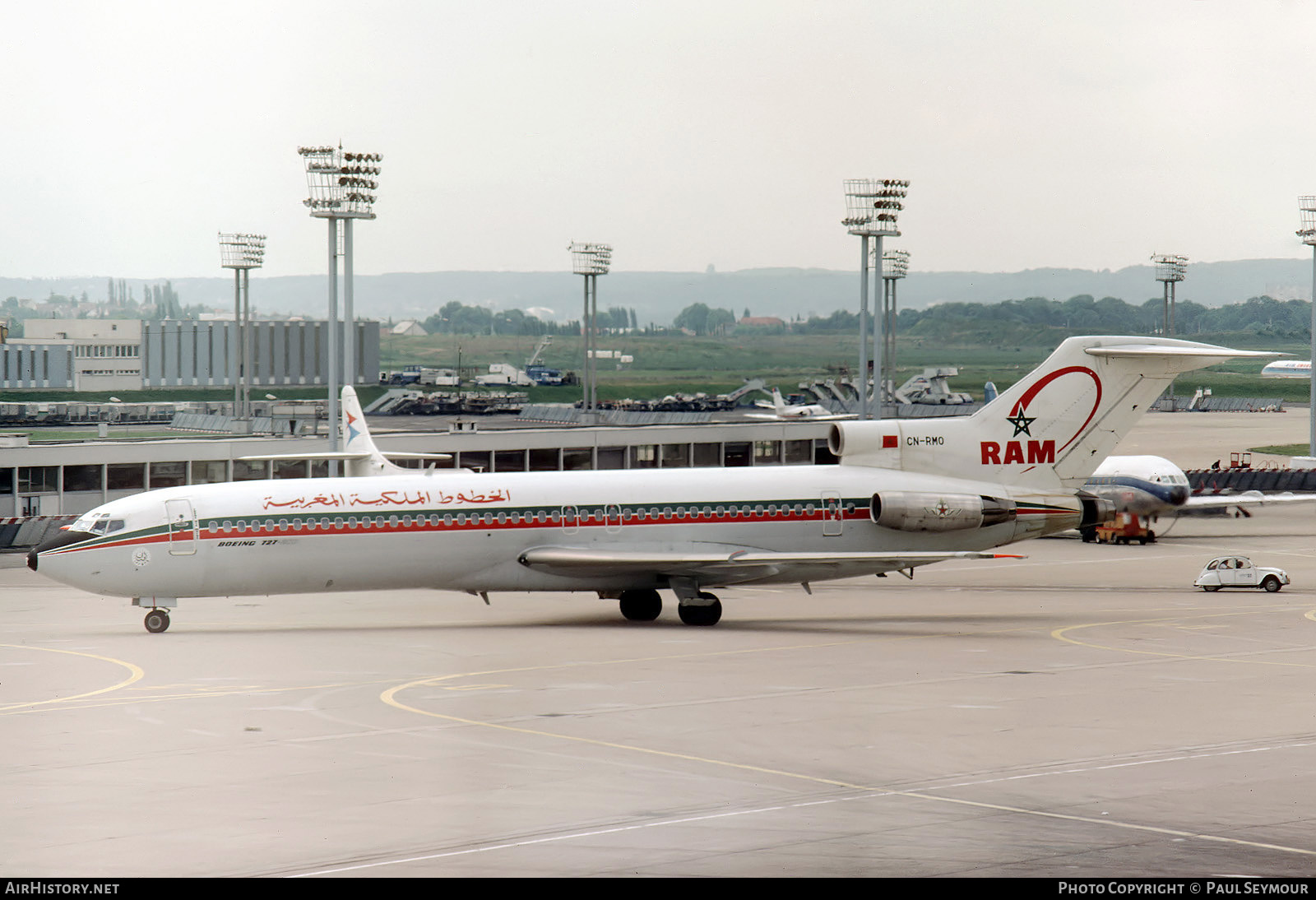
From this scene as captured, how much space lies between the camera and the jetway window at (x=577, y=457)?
69188 millimetres

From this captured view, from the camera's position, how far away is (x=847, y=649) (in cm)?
2939

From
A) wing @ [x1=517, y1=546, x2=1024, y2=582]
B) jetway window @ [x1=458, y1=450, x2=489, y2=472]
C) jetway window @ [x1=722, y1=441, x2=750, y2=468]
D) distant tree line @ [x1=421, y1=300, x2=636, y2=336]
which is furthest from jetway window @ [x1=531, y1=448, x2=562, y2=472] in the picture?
distant tree line @ [x1=421, y1=300, x2=636, y2=336]

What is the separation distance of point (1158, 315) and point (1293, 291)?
26.3 feet

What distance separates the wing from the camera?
33.4 meters

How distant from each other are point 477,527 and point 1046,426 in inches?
560

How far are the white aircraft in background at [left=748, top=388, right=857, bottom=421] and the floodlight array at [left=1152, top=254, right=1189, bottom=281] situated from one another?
20411mm

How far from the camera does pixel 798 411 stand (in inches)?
4370

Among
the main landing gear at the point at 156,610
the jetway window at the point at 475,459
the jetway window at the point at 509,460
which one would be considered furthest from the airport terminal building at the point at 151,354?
the main landing gear at the point at 156,610

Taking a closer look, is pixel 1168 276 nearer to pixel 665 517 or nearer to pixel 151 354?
pixel 665 517

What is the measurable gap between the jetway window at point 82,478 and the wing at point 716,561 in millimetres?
30064

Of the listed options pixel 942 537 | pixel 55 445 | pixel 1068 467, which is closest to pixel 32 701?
pixel 942 537

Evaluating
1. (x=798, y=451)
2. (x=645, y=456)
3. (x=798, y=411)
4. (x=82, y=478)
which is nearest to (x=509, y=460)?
(x=645, y=456)

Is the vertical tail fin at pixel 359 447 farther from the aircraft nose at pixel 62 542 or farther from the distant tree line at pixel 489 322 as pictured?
the distant tree line at pixel 489 322
